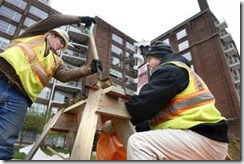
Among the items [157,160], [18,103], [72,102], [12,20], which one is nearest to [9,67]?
[18,103]

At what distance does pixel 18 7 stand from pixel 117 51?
16.9 metres

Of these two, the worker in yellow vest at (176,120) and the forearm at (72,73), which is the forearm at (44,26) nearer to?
the forearm at (72,73)

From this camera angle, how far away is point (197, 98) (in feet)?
5.10

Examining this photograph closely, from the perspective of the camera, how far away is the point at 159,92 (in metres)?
1.52

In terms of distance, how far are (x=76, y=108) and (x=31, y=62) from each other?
0.71 m

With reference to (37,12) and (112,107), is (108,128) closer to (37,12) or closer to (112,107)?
(112,107)

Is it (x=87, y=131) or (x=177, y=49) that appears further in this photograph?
(x=177, y=49)

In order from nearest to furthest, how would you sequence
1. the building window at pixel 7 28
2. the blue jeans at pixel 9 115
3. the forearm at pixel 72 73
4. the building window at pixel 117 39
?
1. the blue jeans at pixel 9 115
2. the forearm at pixel 72 73
3. the building window at pixel 7 28
4. the building window at pixel 117 39

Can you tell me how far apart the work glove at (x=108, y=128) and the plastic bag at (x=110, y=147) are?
1.2 inches

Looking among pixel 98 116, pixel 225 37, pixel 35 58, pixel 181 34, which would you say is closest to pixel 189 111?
pixel 98 116

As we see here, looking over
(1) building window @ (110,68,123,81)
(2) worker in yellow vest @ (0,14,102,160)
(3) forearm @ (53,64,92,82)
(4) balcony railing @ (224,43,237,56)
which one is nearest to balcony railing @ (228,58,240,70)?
(4) balcony railing @ (224,43,237,56)

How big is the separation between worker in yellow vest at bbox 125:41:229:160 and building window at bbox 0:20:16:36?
31140mm

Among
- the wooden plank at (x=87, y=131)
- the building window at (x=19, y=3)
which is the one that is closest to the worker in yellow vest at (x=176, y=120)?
the wooden plank at (x=87, y=131)

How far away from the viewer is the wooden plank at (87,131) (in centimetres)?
147
